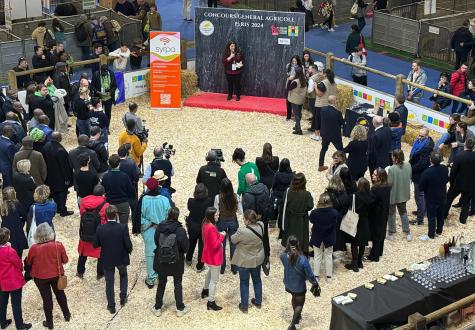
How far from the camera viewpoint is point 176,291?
1047 cm

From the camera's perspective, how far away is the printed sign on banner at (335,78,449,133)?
16.2 m

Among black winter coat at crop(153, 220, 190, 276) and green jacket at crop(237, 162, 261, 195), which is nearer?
black winter coat at crop(153, 220, 190, 276)

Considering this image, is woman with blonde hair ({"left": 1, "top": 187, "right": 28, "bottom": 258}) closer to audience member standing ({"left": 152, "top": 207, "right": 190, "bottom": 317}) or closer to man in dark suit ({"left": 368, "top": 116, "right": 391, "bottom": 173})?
audience member standing ({"left": 152, "top": 207, "right": 190, "bottom": 317})

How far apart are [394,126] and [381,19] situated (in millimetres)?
10524

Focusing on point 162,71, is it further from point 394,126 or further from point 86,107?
point 394,126

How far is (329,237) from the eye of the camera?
1098 cm

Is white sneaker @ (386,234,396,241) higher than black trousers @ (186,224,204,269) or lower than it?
lower

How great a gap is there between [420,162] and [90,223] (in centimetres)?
571

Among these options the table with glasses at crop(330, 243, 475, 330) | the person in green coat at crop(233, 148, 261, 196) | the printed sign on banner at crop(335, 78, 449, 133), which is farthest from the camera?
the printed sign on banner at crop(335, 78, 449, 133)

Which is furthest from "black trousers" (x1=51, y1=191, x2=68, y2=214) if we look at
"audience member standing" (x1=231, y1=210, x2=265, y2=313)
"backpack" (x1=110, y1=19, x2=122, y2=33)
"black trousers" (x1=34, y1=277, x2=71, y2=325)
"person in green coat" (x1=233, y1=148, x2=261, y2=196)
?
"backpack" (x1=110, y1=19, x2=122, y2=33)

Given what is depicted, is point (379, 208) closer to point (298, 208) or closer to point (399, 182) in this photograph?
point (399, 182)

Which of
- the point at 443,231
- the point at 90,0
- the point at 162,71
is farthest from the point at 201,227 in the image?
the point at 90,0

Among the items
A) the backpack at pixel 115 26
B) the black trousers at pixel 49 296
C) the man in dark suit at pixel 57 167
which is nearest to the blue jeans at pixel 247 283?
the black trousers at pixel 49 296

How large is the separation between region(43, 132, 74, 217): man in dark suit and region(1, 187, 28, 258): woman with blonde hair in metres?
1.75
